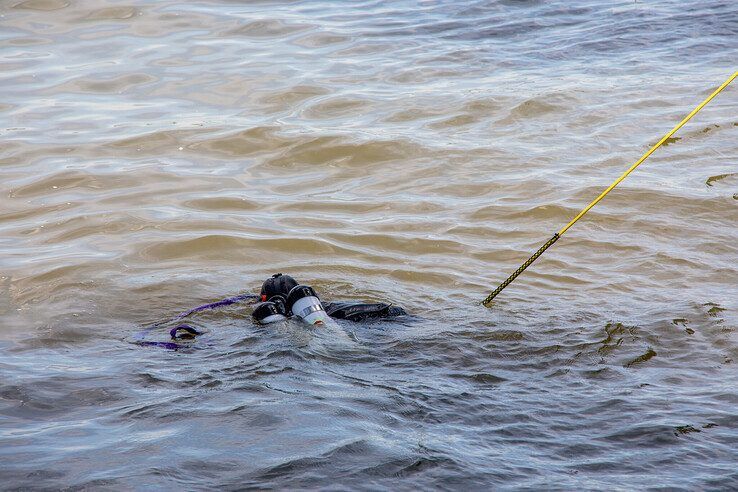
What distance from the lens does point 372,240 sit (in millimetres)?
7336

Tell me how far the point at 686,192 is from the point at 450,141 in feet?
8.13

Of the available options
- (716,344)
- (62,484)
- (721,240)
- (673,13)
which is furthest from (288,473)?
(673,13)

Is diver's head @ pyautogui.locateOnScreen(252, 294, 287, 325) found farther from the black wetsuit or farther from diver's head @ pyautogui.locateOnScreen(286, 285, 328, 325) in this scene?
the black wetsuit

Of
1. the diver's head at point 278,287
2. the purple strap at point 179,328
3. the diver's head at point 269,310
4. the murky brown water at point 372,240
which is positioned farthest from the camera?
the diver's head at point 278,287

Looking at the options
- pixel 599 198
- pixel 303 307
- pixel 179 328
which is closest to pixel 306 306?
pixel 303 307

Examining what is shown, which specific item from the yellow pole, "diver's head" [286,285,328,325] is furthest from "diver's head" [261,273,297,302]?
the yellow pole

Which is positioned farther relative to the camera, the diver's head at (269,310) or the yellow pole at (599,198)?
the diver's head at (269,310)

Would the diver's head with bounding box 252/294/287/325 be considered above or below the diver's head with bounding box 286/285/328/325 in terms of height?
below

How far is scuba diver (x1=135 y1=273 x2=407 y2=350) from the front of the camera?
16.6 ft

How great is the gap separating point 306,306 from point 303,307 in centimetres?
2

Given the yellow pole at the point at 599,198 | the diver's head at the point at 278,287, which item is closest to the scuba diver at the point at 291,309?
the diver's head at the point at 278,287

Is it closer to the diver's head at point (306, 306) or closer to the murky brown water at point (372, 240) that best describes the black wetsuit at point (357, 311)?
the murky brown water at point (372, 240)

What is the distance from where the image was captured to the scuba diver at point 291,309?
5.05 meters

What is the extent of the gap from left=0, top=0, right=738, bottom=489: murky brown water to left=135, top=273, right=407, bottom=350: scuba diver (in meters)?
0.12
